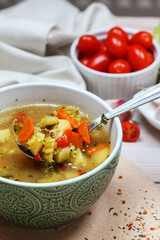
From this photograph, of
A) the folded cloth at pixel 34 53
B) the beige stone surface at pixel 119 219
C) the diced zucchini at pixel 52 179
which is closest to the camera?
the diced zucchini at pixel 52 179

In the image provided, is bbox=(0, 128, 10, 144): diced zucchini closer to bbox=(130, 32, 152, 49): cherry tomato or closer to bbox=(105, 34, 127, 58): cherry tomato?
bbox=(105, 34, 127, 58): cherry tomato

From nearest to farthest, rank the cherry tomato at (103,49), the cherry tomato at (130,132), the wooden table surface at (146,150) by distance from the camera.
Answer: the wooden table surface at (146,150) → the cherry tomato at (130,132) → the cherry tomato at (103,49)

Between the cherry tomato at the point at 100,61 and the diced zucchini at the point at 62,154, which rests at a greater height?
the diced zucchini at the point at 62,154

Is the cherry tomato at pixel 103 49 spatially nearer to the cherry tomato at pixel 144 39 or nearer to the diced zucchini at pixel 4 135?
the cherry tomato at pixel 144 39

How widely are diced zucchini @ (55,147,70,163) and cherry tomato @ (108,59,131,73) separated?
1406 millimetres

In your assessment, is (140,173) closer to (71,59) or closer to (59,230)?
(59,230)

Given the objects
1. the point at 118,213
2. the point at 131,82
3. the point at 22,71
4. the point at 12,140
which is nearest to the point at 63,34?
the point at 22,71

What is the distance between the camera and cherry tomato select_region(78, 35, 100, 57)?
3.09 m

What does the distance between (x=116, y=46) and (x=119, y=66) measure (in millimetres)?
175

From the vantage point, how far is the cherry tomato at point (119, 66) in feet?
9.82

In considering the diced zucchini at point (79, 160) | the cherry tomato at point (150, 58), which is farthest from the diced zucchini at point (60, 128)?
the cherry tomato at point (150, 58)

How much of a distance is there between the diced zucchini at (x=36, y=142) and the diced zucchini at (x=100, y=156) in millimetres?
275

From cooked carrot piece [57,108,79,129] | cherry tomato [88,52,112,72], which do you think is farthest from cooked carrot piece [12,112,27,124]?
cherry tomato [88,52,112,72]

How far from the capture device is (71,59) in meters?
3.16
